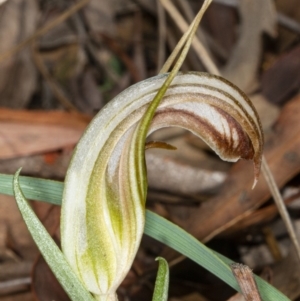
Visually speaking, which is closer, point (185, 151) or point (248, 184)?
point (248, 184)

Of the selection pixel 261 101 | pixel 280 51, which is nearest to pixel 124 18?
pixel 280 51

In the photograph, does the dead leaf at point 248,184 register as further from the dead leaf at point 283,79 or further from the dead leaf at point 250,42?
Answer: the dead leaf at point 250,42

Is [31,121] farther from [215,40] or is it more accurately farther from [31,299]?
[215,40]

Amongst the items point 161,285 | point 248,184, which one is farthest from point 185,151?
point 161,285

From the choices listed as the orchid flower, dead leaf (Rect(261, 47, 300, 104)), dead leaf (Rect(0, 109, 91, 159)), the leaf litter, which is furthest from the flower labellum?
dead leaf (Rect(261, 47, 300, 104))

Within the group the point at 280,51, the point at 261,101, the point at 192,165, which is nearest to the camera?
the point at 192,165

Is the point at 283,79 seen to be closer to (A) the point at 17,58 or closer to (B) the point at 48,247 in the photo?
(A) the point at 17,58

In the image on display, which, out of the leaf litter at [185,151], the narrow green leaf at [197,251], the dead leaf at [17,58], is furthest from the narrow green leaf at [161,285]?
the dead leaf at [17,58]
